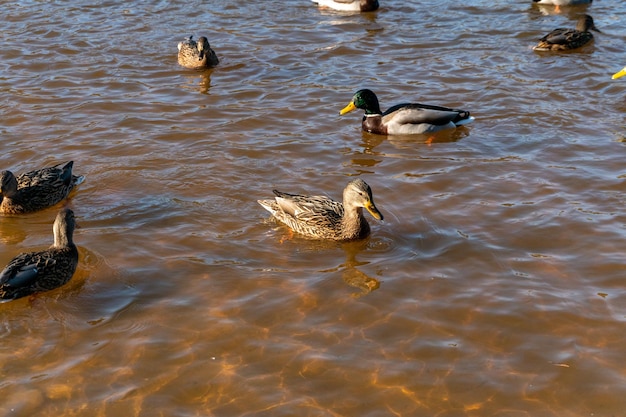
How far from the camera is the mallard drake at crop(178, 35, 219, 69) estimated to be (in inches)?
559

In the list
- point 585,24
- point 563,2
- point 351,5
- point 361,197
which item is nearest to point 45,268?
point 361,197

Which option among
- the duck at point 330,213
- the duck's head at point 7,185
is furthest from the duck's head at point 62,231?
the duck at point 330,213

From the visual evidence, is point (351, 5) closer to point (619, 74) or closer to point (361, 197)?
point (619, 74)

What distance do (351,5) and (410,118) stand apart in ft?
24.3

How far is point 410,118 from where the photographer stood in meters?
11.6

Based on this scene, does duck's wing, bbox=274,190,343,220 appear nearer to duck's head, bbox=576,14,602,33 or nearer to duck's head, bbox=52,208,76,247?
duck's head, bbox=52,208,76,247

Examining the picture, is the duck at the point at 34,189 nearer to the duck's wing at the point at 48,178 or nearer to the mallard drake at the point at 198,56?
the duck's wing at the point at 48,178

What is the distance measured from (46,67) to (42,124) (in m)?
3.06

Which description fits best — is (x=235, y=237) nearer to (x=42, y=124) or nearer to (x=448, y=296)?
(x=448, y=296)

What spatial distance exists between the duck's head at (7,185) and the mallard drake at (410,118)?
5.05 m

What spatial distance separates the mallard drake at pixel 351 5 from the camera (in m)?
18.0

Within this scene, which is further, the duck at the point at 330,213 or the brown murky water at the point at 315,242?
the duck at the point at 330,213

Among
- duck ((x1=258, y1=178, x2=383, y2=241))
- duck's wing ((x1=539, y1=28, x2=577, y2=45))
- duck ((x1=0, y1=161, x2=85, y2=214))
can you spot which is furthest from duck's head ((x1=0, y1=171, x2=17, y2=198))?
duck's wing ((x1=539, y1=28, x2=577, y2=45))

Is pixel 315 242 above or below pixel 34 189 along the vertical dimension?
below
